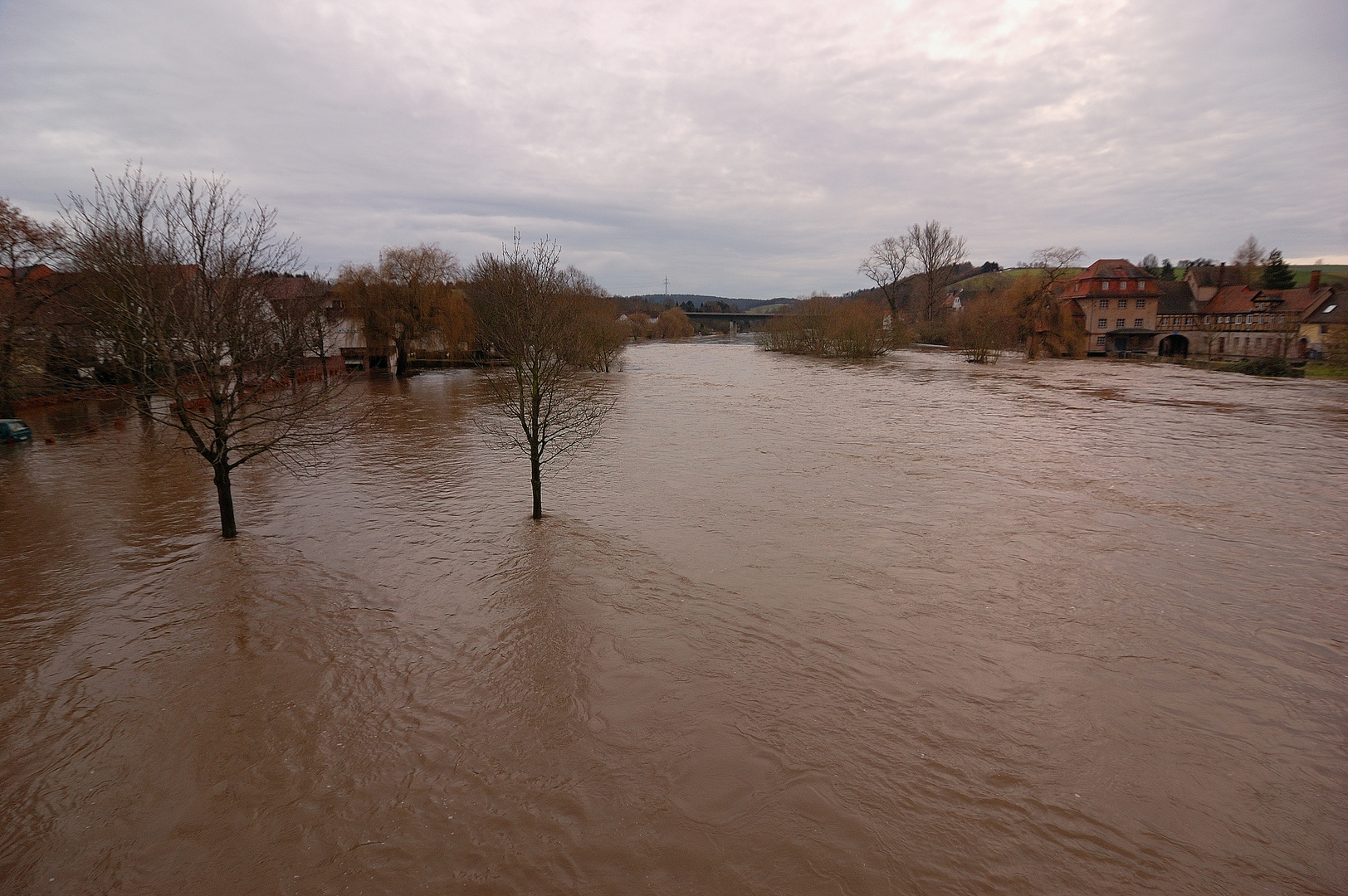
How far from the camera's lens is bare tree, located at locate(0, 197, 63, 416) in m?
20.0

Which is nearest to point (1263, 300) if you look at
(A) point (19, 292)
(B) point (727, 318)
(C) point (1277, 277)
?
(C) point (1277, 277)

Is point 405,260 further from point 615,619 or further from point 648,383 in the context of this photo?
point 615,619

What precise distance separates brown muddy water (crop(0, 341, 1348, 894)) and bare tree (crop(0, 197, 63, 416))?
783cm

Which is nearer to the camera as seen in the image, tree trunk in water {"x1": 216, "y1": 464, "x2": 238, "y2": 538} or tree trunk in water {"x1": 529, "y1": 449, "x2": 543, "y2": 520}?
tree trunk in water {"x1": 216, "y1": 464, "x2": 238, "y2": 538}

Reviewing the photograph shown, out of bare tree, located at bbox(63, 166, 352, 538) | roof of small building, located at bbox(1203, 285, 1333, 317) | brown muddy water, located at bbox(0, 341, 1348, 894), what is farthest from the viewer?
roof of small building, located at bbox(1203, 285, 1333, 317)

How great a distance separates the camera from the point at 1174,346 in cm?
6125

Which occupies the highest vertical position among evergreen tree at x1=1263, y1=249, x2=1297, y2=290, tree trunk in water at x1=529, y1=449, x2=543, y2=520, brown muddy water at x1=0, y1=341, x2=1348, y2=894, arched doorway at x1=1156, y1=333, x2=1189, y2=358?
evergreen tree at x1=1263, y1=249, x2=1297, y2=290

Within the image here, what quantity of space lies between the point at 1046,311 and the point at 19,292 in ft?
218

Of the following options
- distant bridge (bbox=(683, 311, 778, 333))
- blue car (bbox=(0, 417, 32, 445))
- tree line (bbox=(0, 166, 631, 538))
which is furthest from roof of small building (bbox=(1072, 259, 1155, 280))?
distant bridge (bbox=(683, 311, 778, 333))

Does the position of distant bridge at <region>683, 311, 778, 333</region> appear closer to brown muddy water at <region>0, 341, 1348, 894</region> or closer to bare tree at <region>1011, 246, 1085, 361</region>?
bare tree at <region>1011, 246, 1085, 361</region>

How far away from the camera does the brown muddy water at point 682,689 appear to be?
4695 mm

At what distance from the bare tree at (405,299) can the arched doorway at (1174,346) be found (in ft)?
212

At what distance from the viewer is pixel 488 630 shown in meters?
8.25

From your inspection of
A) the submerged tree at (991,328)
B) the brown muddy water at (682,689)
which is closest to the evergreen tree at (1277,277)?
the submerged tree at (991,328)
